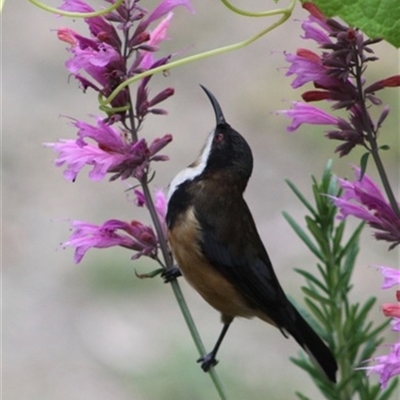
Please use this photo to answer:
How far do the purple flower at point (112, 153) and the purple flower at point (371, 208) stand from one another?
17cm

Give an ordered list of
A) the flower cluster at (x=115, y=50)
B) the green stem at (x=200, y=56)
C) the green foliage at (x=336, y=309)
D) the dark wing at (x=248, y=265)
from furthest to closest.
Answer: the dark wing at (x=248, y=265), the green foliage at (x=336, y=309), the flower cluster at (x=115, y=50), the green stem at (x=200, y=56)

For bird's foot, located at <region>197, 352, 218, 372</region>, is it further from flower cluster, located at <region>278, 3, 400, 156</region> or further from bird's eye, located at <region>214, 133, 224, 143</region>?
bird's eye, located at <region>214, 133, 224, 143</region>

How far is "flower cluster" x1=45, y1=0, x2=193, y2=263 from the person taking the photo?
0.94 meters

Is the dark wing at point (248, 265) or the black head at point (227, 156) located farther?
the black head at point (227, 156)

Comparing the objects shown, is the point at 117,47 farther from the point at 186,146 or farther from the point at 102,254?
the point at 186,146

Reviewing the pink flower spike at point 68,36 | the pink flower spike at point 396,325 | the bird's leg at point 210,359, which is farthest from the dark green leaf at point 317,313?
the pink flower spike at point 68,36

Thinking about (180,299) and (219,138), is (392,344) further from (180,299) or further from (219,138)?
(219,138)

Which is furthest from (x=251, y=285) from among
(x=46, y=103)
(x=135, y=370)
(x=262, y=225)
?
(x=46, y=103)

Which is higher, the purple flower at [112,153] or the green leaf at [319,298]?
the purple flower at [112,153]

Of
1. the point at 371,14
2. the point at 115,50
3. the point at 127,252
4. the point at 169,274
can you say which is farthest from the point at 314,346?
the point at 127,252

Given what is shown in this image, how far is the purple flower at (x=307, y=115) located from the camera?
3.38 ft

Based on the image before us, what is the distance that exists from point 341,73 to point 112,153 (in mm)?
260

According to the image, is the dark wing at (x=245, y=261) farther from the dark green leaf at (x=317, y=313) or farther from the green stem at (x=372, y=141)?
the green stem at (x=372, y=141)

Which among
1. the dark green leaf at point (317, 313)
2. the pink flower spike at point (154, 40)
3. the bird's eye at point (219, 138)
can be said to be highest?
the pink flower spike at point (154, 40)
